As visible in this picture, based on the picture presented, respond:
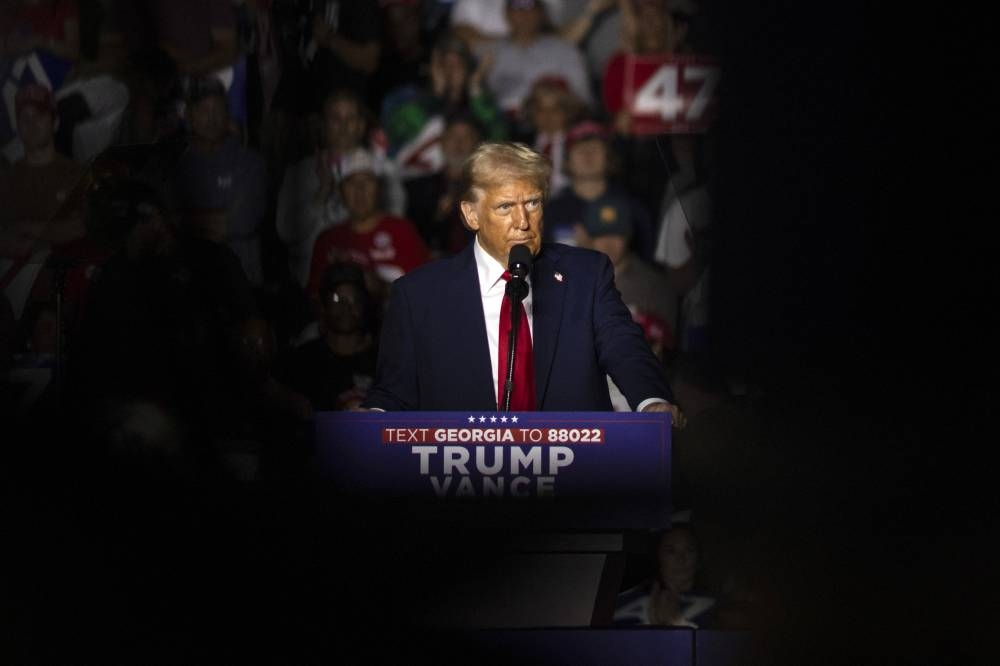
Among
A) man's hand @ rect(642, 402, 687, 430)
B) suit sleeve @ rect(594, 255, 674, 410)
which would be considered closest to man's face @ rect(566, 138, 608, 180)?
suit sleeve @ rect(594, 255, 674, 410)

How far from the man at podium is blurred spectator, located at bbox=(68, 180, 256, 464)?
70 centimetres

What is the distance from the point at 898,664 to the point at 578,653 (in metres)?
0.54

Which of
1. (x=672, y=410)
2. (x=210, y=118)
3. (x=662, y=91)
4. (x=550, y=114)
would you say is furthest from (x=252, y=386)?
(x=672, y=410)

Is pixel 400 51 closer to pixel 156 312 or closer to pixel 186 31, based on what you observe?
pixel 186 31

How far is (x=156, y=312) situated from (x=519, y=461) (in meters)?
2.43

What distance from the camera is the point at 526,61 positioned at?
19.8 feet

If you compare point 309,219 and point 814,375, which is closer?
Result: point 814,375

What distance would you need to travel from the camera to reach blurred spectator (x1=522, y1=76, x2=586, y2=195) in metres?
5.84

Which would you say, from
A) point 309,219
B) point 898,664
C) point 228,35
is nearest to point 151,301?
point 309,219

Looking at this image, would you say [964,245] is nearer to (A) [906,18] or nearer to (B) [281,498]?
(A) [906,18]

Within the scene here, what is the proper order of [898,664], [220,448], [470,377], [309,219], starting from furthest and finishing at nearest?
[309,219]
[470,377]
[220,448]
[898,664]

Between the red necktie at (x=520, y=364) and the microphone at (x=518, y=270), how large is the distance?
174 millimetres

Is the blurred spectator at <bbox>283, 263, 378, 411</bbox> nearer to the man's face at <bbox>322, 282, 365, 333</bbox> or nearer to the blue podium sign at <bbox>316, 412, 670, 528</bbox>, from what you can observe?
the man's face at <bbox>322, 282, 365, 333</bbox>

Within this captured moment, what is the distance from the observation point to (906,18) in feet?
15.1
